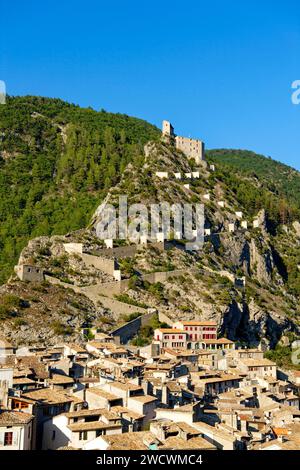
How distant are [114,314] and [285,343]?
57.2 ft

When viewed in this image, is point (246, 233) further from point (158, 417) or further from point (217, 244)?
point (158, 417)

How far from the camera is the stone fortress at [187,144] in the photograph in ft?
300

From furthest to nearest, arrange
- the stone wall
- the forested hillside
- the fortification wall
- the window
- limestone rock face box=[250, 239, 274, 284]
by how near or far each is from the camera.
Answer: the forested hillside, limestone rock face box=[250, 239, 274, 284], the stone wall, the fortification wall, the window

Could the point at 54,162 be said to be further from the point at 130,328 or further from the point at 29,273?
the point at 130,328

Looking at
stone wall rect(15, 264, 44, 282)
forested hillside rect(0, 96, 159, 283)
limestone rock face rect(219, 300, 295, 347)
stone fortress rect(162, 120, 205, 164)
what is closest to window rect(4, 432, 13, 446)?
stone wall rect(15, 264, 44, 282)

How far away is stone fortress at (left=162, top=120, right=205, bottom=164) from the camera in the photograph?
91.4 meters

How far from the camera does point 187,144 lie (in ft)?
301

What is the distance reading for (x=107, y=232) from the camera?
65.5m

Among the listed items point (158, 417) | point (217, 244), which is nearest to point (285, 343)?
point (217, 244)

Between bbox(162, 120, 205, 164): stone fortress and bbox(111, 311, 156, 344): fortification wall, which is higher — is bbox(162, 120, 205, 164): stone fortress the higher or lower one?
the higher one

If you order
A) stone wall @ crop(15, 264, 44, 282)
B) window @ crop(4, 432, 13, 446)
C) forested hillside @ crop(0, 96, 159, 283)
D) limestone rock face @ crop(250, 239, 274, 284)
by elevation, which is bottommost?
window @ crop(4, 432, 13, 446)

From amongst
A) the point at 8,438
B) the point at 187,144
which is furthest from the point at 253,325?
the point at 8,438

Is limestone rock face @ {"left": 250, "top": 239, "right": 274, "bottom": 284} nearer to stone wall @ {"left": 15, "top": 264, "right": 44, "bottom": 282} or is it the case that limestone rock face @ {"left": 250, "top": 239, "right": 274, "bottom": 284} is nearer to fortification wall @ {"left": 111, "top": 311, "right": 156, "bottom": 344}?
fortification wall @ {"left": 111, "top": 311, "right": 156, "bottom": 344}
